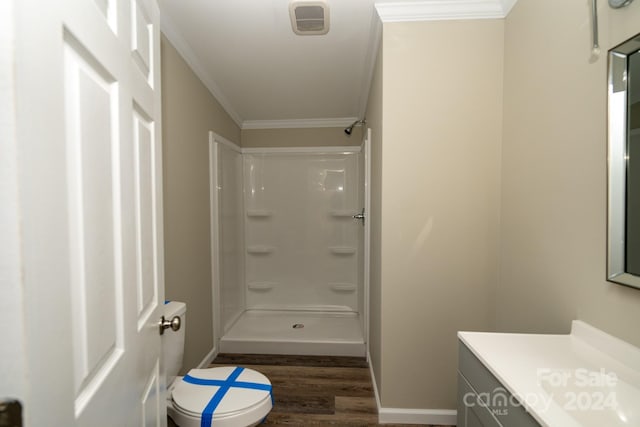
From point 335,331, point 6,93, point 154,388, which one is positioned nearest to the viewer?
point 6,93

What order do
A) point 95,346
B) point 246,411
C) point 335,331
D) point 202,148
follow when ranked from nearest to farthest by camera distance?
point 95,346 → point 246,411 → point 202,148 → point 335,331

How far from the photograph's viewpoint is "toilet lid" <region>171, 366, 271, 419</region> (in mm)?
1268

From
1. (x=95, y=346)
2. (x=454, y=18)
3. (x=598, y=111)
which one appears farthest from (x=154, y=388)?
(x=454, y=18)

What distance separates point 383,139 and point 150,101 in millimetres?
1167

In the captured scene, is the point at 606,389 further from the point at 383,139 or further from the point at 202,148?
the point at 202,148

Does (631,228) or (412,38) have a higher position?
(412,38)

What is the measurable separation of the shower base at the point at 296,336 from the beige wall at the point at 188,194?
34 centimetres

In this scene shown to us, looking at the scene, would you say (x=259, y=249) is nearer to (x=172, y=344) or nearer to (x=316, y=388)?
(x=316, y=388)

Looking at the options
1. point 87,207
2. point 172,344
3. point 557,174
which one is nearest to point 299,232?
point 172,344

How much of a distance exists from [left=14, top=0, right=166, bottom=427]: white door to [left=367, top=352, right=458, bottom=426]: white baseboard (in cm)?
137

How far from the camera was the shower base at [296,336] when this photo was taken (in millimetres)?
2635

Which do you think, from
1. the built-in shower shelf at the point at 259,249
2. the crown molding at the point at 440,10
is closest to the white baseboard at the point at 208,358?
the built-in shower shelf at the point at 259,249

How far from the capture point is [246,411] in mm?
1267

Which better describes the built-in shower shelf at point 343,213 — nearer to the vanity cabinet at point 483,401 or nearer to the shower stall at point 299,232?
the shower stall at point 299,232
